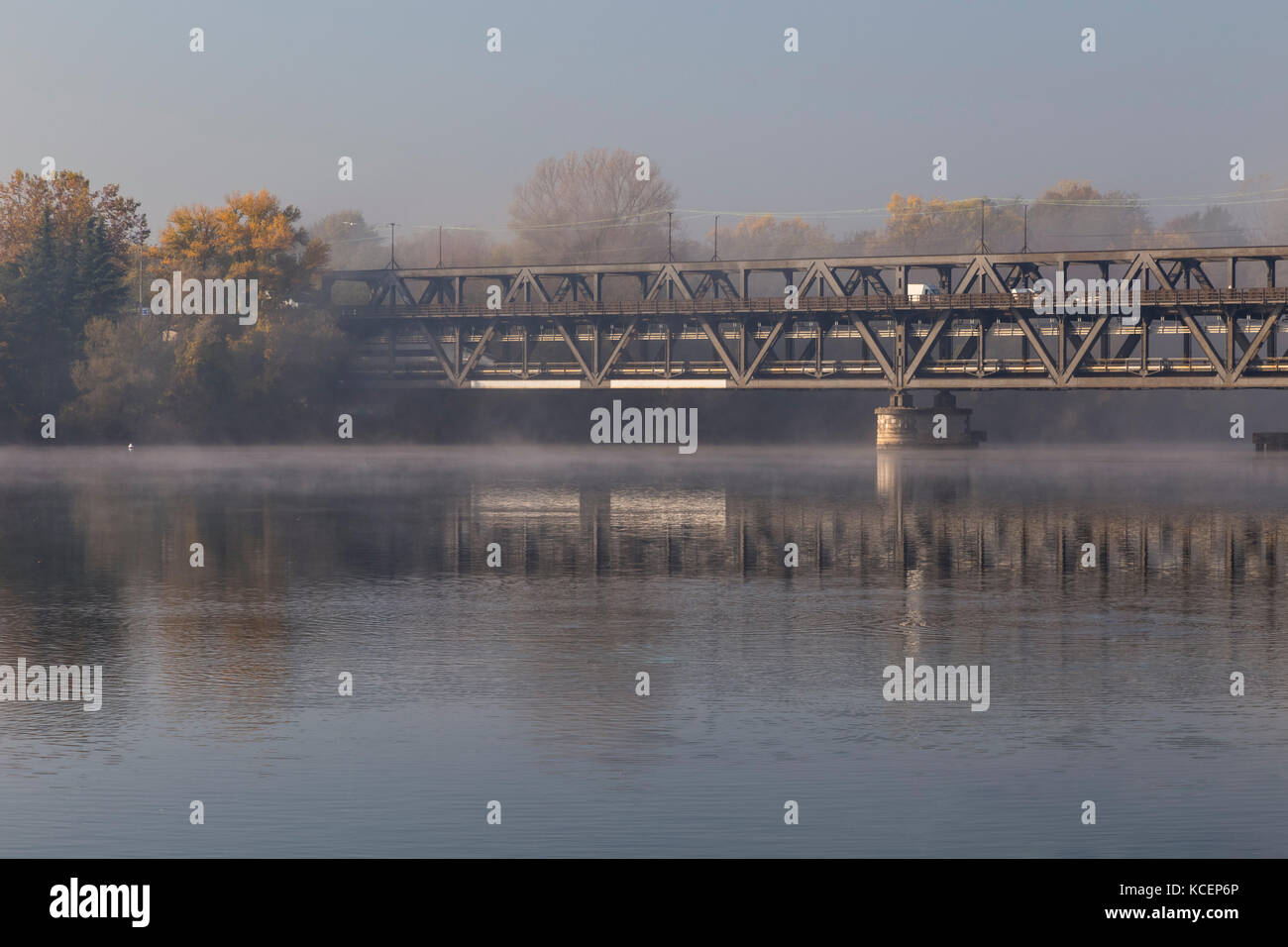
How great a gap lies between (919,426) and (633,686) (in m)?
96.5

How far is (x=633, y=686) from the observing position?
681 inches

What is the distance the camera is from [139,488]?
5394cm

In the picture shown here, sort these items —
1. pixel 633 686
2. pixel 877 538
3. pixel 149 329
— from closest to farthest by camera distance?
pixel 633 686 → pixel 877 538 → pixel 149 329

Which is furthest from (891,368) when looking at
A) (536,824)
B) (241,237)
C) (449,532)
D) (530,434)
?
(536,824)

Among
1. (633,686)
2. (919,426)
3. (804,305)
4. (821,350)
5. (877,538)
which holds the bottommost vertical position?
(633,686)

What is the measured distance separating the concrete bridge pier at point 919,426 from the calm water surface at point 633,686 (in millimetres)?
70463

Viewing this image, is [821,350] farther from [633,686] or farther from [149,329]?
[633,686]

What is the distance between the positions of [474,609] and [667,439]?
104397 mm

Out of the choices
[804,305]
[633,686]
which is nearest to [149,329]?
[804,305]

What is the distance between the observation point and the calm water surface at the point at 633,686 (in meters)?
11.9

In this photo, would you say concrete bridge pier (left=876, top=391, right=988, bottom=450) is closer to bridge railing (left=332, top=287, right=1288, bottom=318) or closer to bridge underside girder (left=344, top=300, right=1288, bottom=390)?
bridge underside girder (left=344, top=300, right=1288, bottom=390)

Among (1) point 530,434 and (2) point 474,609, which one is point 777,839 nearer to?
(2) point 474,609

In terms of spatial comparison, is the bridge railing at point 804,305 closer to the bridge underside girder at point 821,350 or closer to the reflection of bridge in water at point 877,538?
the bridge underside girder at point 821,350
